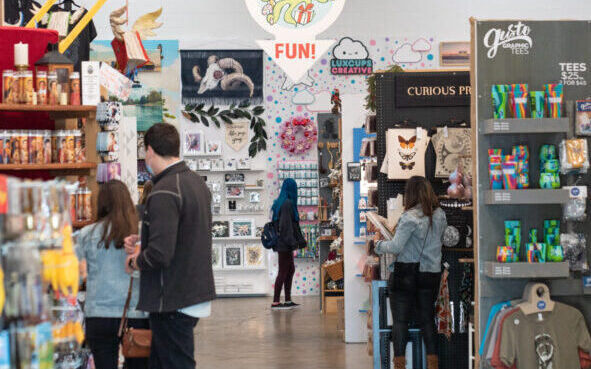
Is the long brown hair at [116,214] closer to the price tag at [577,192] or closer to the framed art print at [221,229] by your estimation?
the price tag at [577,192]

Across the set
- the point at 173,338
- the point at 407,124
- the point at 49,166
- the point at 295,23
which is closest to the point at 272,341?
the point at 407,124

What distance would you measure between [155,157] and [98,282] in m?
0.74

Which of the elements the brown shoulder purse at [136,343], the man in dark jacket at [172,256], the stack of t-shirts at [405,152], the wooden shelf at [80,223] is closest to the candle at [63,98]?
the wooden shelf at [80,223]

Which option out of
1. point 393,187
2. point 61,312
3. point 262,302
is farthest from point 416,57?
point 61,312

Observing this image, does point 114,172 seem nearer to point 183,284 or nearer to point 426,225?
point 183,284

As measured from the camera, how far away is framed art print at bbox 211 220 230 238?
1465 centimetres

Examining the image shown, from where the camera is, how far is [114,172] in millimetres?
5348

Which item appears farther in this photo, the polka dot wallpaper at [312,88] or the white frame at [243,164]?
the polka dot wallpaper at [312,88]

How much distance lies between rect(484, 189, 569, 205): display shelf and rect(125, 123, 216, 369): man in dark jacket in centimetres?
181

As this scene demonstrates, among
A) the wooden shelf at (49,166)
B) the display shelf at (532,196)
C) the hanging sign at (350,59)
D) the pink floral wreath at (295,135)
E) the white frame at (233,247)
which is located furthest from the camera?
the hanging sign at (350,59)

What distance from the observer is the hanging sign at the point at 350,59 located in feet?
48.9

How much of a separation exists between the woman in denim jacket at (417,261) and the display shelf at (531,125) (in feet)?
4.56

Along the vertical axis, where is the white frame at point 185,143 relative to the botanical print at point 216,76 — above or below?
below

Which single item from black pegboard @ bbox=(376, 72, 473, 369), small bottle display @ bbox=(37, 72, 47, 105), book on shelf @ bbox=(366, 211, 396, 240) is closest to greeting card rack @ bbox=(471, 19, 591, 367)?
book on shelf @ bbox=(366, 211, 396, 240)
